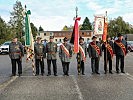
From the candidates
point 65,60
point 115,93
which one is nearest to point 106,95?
point 115,93

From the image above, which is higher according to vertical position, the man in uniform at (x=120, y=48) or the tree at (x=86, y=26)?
the tree at (x=86, y=26)

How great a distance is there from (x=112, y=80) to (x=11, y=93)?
4.56m

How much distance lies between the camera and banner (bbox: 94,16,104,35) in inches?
640

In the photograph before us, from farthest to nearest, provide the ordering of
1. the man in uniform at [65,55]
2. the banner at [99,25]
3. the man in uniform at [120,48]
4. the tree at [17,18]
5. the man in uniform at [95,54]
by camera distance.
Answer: the tree at [17,18]
the banner at [99,25]
the man in uniform at [120,48]
the man in uniform at [95,54]
the man in uniform at [65,55]

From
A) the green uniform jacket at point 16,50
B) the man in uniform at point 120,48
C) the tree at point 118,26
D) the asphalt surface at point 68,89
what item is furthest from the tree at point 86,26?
the asphalt surface at point 68,89

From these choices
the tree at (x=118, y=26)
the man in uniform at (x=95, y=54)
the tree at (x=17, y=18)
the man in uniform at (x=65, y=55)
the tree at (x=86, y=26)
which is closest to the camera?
the man in uniform at (x=65, y=55)

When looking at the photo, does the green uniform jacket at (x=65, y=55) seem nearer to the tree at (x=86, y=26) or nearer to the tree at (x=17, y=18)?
the tree at (x=17, y=18)

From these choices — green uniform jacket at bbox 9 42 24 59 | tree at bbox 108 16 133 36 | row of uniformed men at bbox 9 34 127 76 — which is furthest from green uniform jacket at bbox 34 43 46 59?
tree at bbox 108 16 133 36

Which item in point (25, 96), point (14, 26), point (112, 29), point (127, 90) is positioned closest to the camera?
point (25, 96)

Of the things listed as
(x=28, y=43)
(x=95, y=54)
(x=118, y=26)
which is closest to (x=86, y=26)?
(x=118, y=26)

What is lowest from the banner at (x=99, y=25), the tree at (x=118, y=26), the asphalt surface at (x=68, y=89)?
the asphalt surface at (x=68, y=89)

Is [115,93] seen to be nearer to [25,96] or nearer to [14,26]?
[25,96]

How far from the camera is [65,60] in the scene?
15.3m

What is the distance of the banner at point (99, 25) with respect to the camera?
16250 mm
